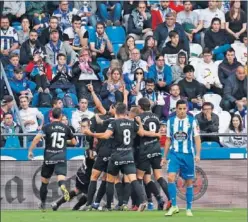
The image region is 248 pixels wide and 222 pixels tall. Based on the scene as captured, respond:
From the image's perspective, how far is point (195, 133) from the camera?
20.4m

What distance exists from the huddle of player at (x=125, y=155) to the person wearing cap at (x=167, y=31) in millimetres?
5666

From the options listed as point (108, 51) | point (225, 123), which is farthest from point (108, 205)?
point (108, 51)

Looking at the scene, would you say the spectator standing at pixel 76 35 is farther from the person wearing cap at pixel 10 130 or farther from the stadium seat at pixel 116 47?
the person wearing cap at pixel 10 130

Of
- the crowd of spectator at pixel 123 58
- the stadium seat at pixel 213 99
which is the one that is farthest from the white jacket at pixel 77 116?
the stadium seat at pixel 213 99

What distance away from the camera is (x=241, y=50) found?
28953 millimetres

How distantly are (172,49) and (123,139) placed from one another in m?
6.97

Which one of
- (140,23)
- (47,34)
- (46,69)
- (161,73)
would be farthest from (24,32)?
(161,73)

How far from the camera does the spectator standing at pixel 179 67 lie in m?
27.3

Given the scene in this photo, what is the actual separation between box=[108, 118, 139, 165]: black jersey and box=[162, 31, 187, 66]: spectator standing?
647 cm

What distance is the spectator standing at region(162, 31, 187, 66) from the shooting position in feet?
91.3

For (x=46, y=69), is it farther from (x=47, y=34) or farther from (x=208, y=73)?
(x=208, y=73)

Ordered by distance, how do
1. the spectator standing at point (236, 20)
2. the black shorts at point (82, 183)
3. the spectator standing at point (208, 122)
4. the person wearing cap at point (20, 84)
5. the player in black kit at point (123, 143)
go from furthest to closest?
the spectator standing at point (236, 20) < the person wearing cap at point (20, 84) < the spectator standing at point (208, 122) < the black shorts at point (82, 183) < the player in black kit at point (123, 143)

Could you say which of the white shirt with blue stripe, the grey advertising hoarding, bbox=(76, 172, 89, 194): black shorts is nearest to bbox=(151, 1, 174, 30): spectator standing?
the grey advertising hoarding

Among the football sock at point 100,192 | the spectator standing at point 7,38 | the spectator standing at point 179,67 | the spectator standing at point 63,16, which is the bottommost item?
the football sock at point 100,192
